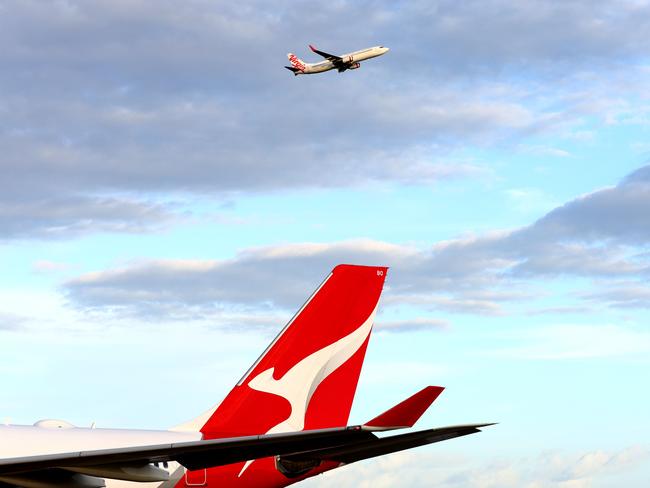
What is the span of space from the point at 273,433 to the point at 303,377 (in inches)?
184

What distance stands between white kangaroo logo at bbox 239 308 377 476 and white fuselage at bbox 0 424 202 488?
3.35 m

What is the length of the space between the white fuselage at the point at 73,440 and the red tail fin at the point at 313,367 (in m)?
2.55

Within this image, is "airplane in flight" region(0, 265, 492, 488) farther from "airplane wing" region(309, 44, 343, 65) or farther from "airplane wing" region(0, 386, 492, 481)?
"airplane wing" region(309, 44, 343, 65)

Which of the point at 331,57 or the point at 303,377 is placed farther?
the point at 331,57

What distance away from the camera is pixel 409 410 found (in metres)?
21.1

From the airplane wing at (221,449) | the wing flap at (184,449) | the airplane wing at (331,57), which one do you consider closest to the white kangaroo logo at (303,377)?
the airplane wing at (221,449)

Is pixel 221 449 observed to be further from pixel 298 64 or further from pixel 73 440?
pixel 298 64

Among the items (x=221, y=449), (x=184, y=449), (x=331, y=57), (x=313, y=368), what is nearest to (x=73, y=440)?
(x=184, y=449)

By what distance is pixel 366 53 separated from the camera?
92.8 metres

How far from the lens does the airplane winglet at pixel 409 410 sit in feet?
68.8

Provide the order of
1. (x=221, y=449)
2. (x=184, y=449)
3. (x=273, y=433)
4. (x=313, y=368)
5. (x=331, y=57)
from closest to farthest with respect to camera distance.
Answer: (x=184, y=449) < (x=221, y=449) < (x=273, y=433) < (x=313, y=368) < (x=331, y=57)

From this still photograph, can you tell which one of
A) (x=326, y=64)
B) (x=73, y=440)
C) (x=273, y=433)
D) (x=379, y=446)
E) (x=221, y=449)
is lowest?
(x=379, y=446)

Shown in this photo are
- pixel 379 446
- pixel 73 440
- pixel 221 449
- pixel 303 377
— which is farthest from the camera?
pixel 303 377

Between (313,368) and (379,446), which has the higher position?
(313,368)
